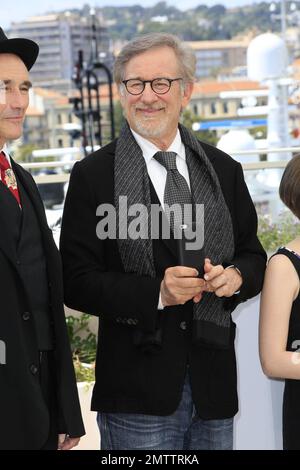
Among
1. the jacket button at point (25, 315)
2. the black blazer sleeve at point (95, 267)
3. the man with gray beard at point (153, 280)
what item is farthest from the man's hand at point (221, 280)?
the jacket button at point (25, 315)

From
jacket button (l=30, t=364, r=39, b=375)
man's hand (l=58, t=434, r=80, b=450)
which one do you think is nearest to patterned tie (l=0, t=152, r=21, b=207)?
jacket button (l=30, t=364, r=39, b=375)

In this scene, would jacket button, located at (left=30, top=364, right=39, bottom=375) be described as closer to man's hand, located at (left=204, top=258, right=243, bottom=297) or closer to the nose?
man's hand, located at (left=204, top=258, right=243, bottom=297)

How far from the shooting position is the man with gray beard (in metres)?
1.64

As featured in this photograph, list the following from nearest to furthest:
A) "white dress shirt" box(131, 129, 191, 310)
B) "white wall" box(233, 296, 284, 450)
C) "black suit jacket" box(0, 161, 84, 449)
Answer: "black suit jacket" box(0, 161, 84, 449) < "white dress shirt" box(131, 129, 191, 310) < "white wall" box(233, 296, 284, 450)

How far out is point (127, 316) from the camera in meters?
1.63

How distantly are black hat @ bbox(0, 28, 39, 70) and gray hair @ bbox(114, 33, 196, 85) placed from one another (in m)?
0.21

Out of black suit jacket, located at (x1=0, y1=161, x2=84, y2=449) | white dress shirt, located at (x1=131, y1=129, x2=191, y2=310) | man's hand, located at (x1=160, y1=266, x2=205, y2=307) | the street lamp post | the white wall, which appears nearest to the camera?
black suit jacket, located at (x1=0, y1=161, x2=84, y2=449)

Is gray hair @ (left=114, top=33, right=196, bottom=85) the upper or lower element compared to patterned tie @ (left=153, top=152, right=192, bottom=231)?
upper

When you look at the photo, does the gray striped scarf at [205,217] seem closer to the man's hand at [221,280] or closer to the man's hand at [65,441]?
the man's hand at [221,280]

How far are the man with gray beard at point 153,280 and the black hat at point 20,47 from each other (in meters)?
0.23

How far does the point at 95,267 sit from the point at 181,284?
217mm

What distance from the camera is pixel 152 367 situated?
1.67 m

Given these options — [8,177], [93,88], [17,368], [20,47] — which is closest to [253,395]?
[17,368]

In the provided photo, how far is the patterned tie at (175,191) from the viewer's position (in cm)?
171
